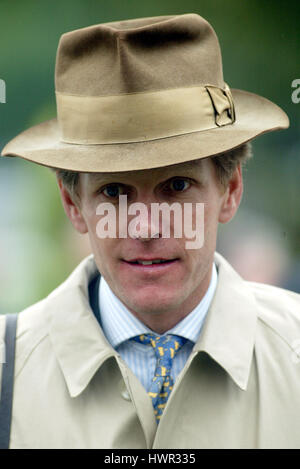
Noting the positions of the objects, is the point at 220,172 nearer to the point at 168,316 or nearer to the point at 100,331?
the point at 168,316

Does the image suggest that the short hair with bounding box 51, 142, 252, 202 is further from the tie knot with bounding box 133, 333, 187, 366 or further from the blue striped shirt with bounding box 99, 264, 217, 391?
the tie knot with bounding box 133, 333, 187, 366

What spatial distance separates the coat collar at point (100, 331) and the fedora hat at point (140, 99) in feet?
1.69

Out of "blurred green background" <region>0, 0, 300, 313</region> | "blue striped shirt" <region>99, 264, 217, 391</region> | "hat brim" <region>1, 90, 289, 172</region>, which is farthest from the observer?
"blurred green background" <region>0, 0, 300, 313</region>

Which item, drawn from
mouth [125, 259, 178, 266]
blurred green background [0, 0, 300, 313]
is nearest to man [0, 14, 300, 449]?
mouth [125, 259, 178, 266]

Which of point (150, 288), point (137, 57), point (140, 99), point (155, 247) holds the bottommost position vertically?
point (150, 288)

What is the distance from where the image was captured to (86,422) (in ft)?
6.34

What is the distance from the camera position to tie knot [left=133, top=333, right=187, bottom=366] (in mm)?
2047

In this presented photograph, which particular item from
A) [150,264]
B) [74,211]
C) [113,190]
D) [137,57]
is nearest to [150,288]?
[150,264]

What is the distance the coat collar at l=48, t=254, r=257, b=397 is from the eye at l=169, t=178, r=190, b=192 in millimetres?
402

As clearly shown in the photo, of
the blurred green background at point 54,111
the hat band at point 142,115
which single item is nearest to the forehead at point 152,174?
the hat band at point 142,115

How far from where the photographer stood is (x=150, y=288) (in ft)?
6.50

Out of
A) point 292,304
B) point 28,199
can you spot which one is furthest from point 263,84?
point 292,304

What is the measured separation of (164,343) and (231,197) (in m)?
0.57
